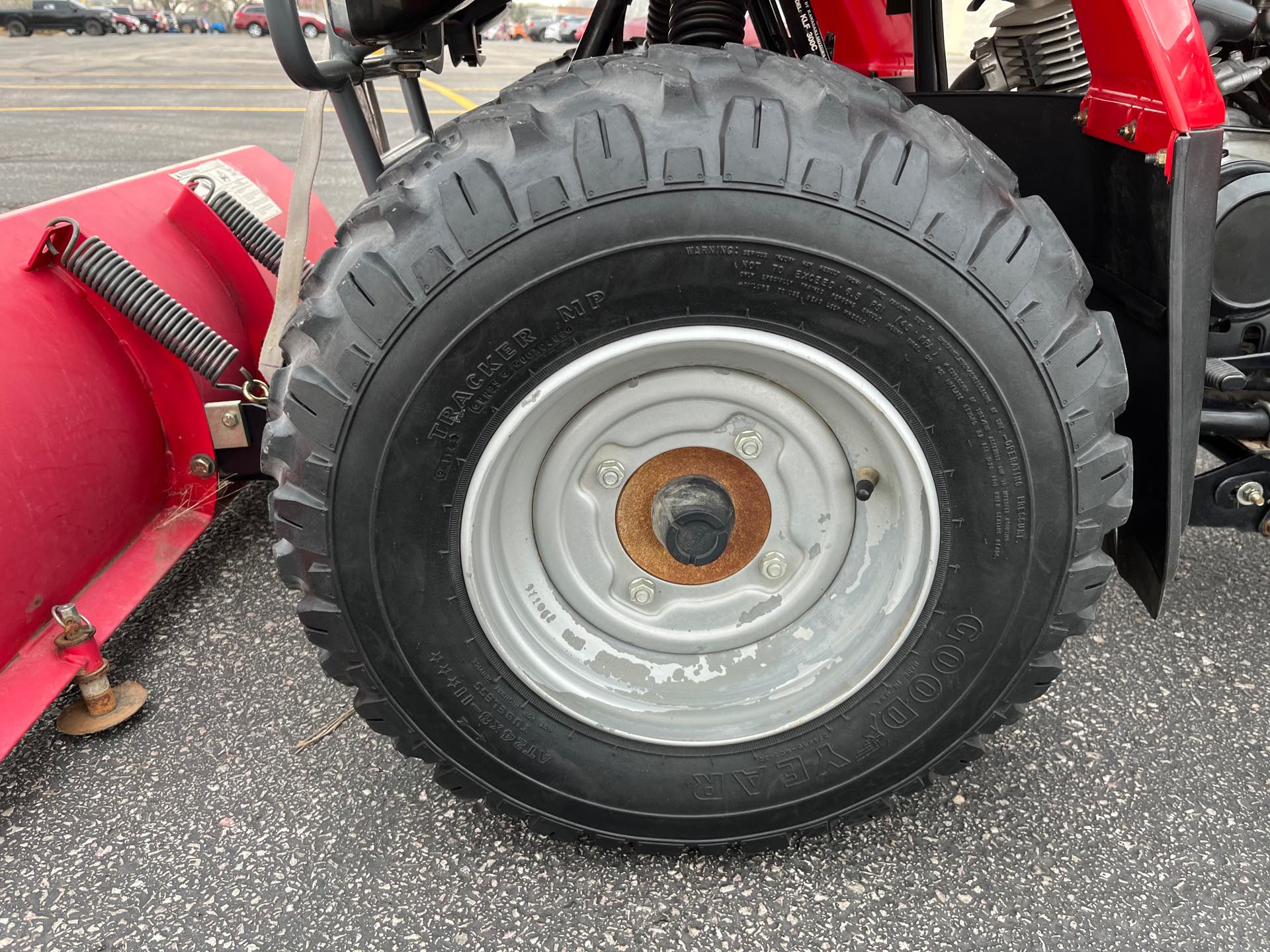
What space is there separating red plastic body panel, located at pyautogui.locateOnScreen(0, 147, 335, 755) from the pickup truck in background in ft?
113

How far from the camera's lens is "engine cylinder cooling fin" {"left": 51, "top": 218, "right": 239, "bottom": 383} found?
198cm

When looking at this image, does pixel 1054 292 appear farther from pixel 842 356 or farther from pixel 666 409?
pixel 666 409

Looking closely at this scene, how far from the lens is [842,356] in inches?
52.9

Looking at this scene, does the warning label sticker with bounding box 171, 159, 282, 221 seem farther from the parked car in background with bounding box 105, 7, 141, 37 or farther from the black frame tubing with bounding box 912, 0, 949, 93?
the parked car in background with bounding box 105, 7, 141, 37

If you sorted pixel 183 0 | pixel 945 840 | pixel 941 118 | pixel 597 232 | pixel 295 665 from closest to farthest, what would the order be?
pixel 597 232
pixel 941 118
pixel 945 840
pixel 295 665
pixel 183 0

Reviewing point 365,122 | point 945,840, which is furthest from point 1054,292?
point 365,122

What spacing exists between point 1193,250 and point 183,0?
5190 cm

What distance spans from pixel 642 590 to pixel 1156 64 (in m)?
1.11

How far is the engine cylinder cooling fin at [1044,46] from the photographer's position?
2.02 m

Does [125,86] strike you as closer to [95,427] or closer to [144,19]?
[95,427]

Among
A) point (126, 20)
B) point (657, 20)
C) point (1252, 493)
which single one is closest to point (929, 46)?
point (657, 20)

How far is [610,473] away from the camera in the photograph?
157 centimetres

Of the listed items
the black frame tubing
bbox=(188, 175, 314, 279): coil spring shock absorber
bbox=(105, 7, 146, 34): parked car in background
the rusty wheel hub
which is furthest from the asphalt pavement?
bbox=(105, 7, 146, 34): parked car in background

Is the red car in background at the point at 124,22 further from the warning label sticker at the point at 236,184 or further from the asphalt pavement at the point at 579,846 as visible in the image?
the asphalt pavement at the point at 579,846
